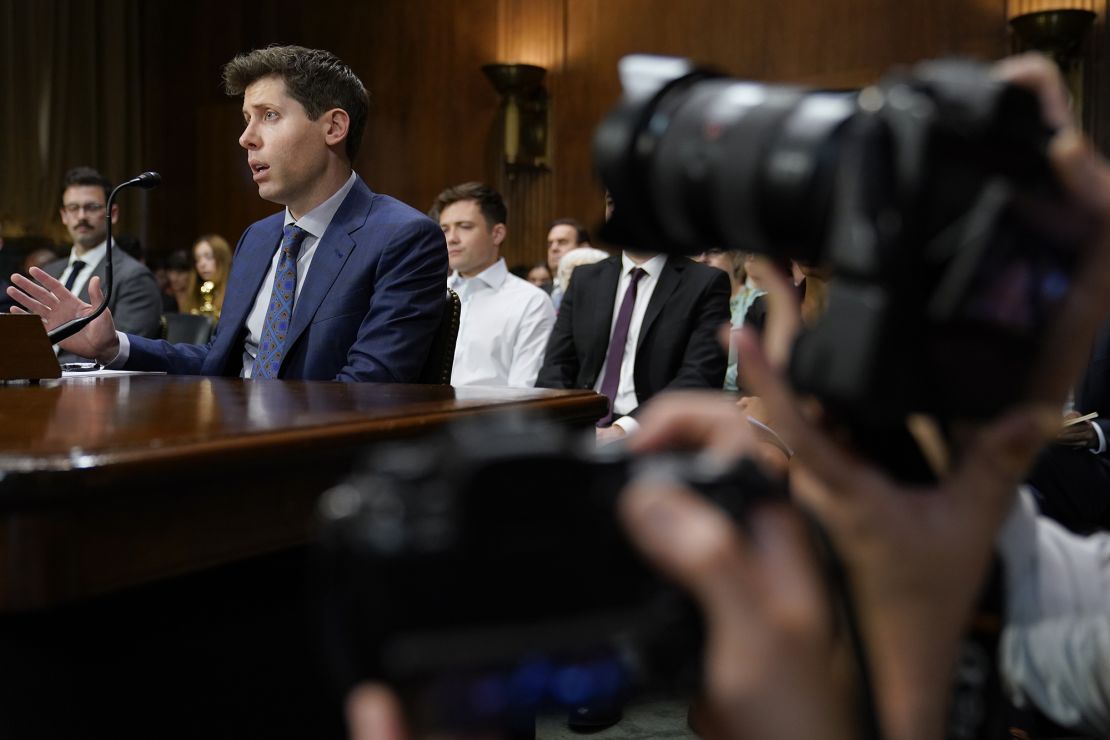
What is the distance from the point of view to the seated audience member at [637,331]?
3262 millimetres

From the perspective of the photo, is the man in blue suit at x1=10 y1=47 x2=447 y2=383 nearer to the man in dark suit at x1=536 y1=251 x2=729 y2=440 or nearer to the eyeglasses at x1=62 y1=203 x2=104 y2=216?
the man in dark suit at x1=536 y1=251 x2=729 y2=440

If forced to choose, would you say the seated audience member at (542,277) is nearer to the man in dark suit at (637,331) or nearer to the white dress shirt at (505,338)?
the white dress shirt at (505,338)

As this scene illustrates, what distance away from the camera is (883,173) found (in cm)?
53

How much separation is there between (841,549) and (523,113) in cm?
724

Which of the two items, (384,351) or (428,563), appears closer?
(428,563)

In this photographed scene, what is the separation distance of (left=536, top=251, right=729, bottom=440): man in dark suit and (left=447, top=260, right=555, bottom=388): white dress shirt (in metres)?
0.30

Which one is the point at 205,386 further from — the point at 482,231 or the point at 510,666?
the point at 482,231

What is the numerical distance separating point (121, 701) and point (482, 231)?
292 cm

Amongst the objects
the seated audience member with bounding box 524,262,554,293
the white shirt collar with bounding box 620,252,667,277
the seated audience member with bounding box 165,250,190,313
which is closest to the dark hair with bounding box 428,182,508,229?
the white shirt collar with bounding box 620,252,667,277

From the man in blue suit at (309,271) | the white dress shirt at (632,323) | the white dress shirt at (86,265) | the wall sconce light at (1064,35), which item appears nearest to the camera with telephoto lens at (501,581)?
the man in blue suit at (309,271)

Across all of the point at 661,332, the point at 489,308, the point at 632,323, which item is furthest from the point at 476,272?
the point at 661,332

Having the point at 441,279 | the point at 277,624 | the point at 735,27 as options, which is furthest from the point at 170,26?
the point at 277,624

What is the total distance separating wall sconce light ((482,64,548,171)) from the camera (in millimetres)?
7488

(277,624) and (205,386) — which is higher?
(205,386)
